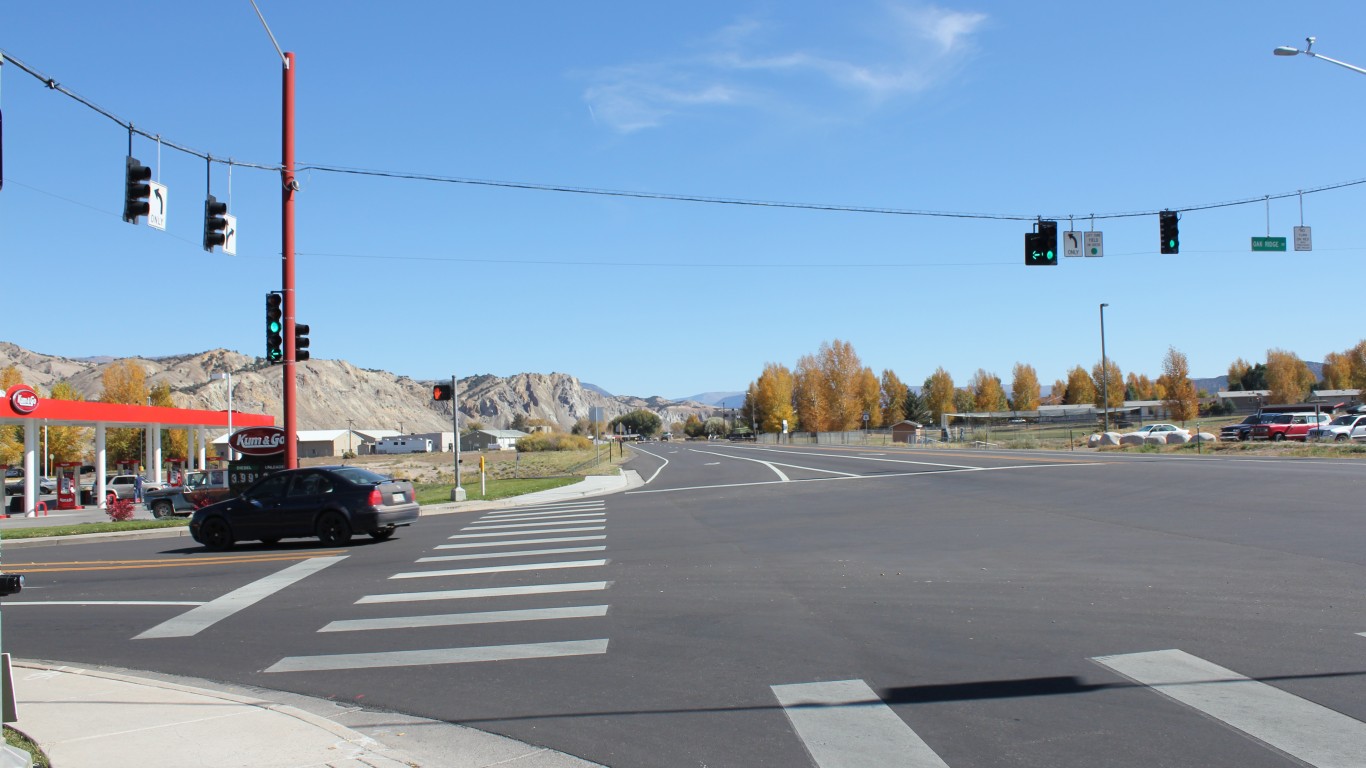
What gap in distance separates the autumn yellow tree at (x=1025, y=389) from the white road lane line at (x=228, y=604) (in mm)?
149017

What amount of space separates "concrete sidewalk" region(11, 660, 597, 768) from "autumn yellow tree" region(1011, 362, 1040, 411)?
155 m

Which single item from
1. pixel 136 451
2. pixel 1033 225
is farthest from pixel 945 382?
pixel 1033 225

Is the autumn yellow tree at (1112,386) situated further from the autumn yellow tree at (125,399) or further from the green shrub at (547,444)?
the autumn yellow tree at (125,399)

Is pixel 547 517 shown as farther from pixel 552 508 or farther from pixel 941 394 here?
pixel 941 394

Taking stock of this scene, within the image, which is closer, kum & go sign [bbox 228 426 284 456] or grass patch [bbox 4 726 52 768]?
grass patch [bbox 4 726 52 768]

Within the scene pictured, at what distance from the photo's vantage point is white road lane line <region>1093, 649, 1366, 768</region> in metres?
5.62

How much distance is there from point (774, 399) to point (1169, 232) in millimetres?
115297

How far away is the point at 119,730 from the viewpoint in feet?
21.5

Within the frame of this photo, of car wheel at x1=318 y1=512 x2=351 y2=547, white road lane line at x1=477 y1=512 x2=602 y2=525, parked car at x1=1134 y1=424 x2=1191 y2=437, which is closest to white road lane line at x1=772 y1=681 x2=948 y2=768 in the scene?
car wheel at x1=318 y1=512 x2=351 y2=547

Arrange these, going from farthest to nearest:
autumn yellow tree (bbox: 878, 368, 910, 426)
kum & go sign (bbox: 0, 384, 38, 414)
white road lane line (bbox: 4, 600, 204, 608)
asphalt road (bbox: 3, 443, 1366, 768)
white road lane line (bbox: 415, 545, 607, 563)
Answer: autumn yellow tree (bbox: 878, 368, 910, 426) < kum & go sign (bbox: 0, 384, 38, 414) < white road lane line (bbox: 415, 545, 607, 563) < white road lane line (bbox: 4, 600, 204, 608) < asphalt road (bbox: 3, 443, 1366, 768)

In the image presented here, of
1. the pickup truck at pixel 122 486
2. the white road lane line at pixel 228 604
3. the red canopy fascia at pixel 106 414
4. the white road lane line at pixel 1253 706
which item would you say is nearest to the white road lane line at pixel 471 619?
the white road lane line at pixel 228 604

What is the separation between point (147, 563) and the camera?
1658 cm

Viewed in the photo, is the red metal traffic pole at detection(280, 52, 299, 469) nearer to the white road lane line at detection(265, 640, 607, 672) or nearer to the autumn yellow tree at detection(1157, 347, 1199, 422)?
the white road lane line at detection(265, 640, 607, 672)

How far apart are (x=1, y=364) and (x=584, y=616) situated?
155 m
